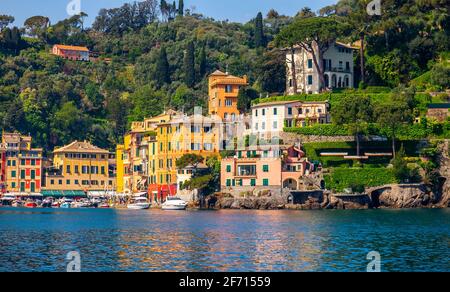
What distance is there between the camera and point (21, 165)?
555 feet

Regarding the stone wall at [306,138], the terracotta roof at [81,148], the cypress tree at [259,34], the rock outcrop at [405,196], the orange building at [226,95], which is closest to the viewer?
the rock outcrop at [405,196]

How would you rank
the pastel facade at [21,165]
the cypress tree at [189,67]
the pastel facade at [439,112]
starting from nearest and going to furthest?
the pastel facade at [439,112], the pastel facade at [21,165], the cypress tree at [189,67]

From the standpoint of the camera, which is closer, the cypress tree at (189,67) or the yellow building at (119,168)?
the yellow building at (119,168)

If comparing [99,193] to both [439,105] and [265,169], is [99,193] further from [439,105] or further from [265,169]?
[439,105]

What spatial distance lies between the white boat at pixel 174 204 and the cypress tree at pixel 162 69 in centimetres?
5662

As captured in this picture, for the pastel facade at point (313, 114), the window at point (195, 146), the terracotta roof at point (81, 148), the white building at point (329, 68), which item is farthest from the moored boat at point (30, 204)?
the pastel facade at point (313, 114)

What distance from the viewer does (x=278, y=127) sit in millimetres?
130250

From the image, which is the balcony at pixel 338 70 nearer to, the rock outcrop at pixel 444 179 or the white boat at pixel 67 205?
the rock outcrop at pixel 444 179

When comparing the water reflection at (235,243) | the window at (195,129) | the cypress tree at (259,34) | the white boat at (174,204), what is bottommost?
the water reflection at (235,243)

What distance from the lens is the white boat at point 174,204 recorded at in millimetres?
130488

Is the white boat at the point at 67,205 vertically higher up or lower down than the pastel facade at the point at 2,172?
lower down
